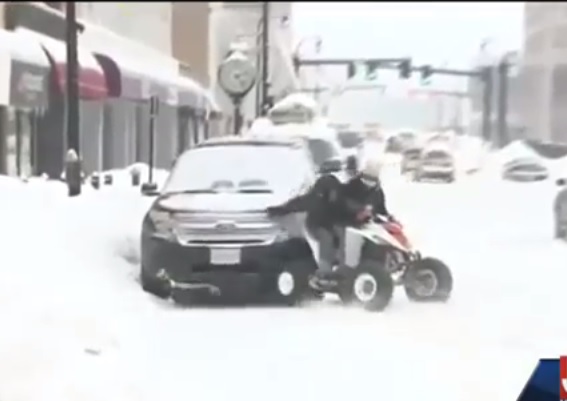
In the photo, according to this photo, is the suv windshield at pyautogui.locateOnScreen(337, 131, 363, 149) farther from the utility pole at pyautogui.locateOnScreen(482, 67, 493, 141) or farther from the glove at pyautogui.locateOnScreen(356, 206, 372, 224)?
the utility pole at pyautogui.locateOnScreen(482, 67, 493, 141)

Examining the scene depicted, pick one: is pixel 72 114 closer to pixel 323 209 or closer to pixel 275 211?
pixel 275 211

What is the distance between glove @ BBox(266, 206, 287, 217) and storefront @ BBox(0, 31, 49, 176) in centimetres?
82

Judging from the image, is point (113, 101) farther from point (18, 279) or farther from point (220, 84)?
point (18, 279)

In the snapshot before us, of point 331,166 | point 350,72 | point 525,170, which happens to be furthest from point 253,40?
point 525,170

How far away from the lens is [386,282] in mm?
4504

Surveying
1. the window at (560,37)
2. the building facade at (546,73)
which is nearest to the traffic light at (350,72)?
the building facade at (546,73)

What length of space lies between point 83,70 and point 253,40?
2.12ft

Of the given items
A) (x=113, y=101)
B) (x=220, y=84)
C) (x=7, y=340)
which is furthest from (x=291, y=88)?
(x=7, y=340)

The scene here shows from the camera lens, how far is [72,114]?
5020 millimetres

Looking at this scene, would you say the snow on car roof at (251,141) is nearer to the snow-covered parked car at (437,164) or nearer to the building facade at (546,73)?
the snow-covered parked car at (437,164)

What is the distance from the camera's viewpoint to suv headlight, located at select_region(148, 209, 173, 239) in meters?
5.01

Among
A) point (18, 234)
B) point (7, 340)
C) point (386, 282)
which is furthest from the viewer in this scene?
point (386, 282)

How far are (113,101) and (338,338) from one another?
1502 mm
